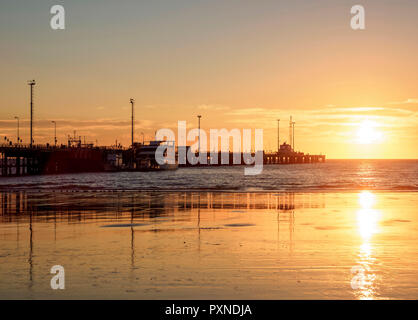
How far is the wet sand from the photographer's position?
10406 mm

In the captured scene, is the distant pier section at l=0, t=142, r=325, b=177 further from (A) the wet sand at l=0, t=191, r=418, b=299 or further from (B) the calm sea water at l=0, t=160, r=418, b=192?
(A) the wet sand at l=0, t=191, r=418, b=299

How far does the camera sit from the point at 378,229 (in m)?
19.9

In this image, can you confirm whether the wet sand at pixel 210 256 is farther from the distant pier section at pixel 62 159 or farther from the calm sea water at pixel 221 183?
the distant pier section at pixel 62 159

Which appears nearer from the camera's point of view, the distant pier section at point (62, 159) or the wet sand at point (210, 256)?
the wet sand at point (210, 256)

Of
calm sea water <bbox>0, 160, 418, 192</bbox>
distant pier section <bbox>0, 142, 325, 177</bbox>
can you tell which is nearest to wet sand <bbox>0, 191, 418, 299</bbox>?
calm sea water <bbox>0, 160, 418, 192</bbox>

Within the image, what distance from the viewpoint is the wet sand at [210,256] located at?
10406 millimetres

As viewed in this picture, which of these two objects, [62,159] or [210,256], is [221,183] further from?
[62,159]

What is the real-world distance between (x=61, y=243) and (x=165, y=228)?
4.87 m

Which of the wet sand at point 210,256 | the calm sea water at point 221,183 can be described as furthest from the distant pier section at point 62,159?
the wet sand at point 210,256

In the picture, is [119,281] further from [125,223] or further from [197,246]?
[125,223]

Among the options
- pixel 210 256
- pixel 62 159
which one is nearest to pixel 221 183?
pixel 210 256

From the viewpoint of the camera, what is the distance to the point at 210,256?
1403cm

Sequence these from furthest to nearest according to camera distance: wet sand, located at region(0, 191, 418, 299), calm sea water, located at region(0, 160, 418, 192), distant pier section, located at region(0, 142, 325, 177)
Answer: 1. distant pier section, located at region(0, 142, 325, 177)
2. calm sea water, located at region(0, 160, 418, 192)
3. wet sand, located at region(0, 191, 418, 299)
